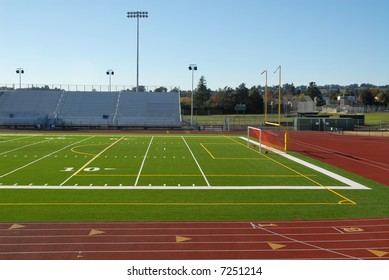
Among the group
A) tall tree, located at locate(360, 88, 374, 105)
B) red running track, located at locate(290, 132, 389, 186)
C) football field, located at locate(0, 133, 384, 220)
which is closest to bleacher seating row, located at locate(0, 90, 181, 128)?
red running track, located at locate(290, 132, 389, 186)

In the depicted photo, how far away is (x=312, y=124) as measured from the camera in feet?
181

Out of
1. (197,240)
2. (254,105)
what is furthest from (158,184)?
(254,105)

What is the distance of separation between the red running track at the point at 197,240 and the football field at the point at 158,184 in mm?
1105

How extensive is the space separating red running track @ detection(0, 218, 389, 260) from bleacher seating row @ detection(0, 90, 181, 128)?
47100mm

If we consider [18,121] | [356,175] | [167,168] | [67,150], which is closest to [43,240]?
[167,168]

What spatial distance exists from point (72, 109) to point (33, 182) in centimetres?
4939

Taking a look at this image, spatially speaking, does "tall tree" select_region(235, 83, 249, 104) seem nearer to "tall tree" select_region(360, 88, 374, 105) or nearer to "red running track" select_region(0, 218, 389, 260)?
"tall tree" select_region(360, 88, 374, 105)

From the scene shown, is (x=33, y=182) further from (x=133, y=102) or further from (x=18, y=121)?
(x=133, y=102)

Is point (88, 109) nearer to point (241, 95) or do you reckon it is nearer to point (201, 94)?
point (241, 95)

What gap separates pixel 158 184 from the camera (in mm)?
17750

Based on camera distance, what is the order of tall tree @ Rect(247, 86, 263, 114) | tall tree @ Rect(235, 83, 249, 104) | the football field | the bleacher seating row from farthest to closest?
tall tree @ Rect(235, 83, 249, 104) → tall tree @ Rect(247, 86, 263, 114) → the bleacher seating row → the football field

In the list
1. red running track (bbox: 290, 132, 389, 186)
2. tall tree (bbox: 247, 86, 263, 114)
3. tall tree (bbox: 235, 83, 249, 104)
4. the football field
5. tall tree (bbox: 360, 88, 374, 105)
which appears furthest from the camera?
tall tree (bbox: 360, 88, 374, 105)

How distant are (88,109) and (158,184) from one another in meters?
50.5

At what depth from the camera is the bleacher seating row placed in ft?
196
